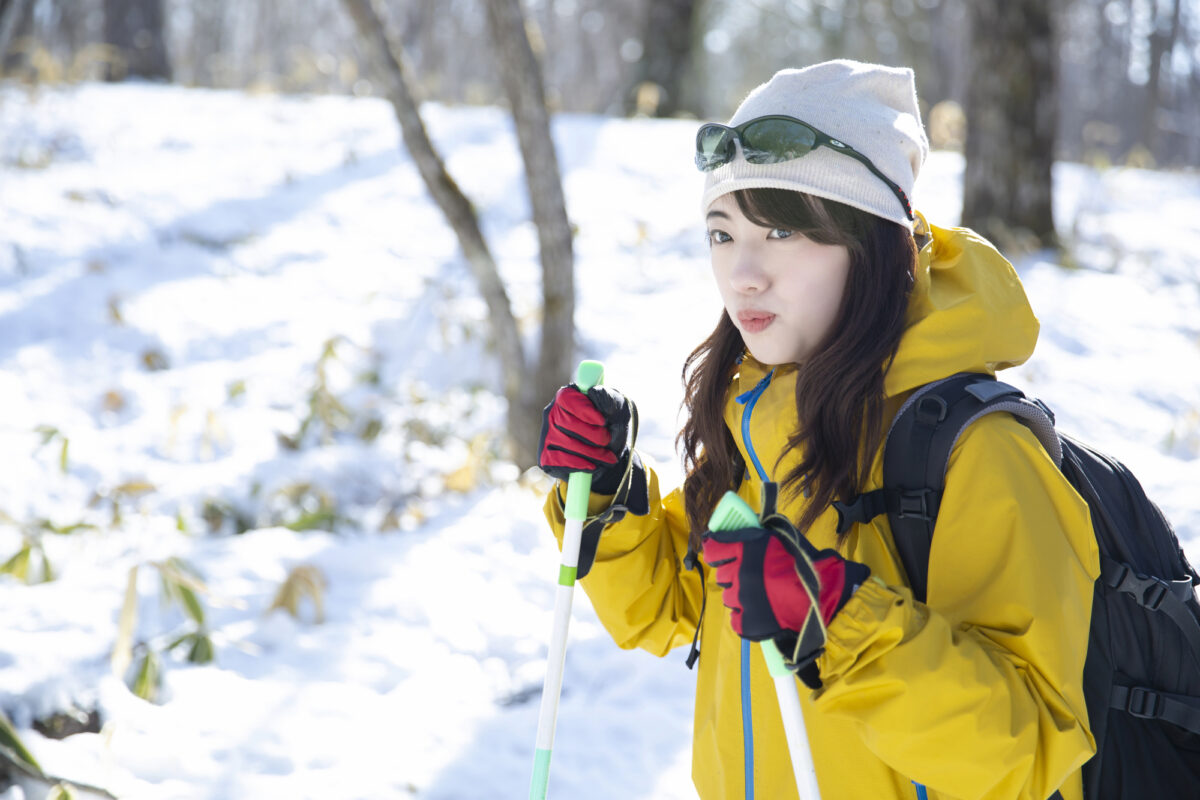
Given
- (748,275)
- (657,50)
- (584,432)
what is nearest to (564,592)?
(584,432)

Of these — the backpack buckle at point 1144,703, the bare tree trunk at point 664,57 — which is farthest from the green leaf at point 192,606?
the bare tree trunk at point 664,57

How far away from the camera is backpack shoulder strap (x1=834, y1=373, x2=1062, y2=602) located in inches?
53.9

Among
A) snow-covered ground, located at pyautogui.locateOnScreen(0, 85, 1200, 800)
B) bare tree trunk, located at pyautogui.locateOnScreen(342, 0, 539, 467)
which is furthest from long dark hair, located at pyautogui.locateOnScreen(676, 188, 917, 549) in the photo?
bare tree trunk, located at pyautogui.locateOnScreen(342, 0, 539, 467)

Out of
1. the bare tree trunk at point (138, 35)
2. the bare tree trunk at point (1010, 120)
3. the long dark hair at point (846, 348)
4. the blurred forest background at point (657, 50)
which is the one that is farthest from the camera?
the bare tree trunk at point (138, 35)

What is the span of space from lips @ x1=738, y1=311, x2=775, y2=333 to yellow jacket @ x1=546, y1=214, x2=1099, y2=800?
110 millimetres

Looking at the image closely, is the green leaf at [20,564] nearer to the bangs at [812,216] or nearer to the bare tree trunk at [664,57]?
the bangs at [812,216]

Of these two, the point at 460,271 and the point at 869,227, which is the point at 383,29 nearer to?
the point at 460,271

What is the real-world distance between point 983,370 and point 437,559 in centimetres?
306

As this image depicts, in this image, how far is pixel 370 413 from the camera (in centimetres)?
610

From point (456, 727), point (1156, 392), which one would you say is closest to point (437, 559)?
point (456, 727)

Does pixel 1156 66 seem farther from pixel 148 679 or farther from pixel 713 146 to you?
pixel 148 679

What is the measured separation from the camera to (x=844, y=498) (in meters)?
1.50

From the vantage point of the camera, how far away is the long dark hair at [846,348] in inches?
58.0

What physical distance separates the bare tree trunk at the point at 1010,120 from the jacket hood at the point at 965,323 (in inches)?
244
